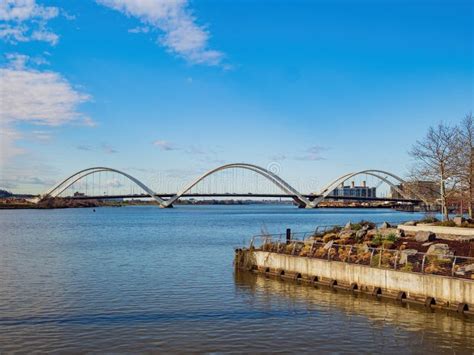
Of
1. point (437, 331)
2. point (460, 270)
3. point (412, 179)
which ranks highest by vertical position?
point (412, 179)

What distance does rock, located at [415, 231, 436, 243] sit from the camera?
1097 inches

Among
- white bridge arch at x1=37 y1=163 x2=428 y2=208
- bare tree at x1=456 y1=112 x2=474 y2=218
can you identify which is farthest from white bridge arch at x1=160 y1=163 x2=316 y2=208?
bare tree at x1=456 y1=112 x2=474 y2=218

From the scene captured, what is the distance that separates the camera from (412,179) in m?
48.0

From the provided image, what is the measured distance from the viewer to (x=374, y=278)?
21953mm

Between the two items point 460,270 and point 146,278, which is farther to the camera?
point 146,278

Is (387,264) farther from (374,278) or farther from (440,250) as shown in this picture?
(440,250)

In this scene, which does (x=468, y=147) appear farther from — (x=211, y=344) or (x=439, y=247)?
(x=211, y=344)

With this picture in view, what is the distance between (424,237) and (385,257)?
20.5ft

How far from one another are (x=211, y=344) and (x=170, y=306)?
5.41 metres

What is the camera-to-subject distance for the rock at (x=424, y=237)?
2788cm

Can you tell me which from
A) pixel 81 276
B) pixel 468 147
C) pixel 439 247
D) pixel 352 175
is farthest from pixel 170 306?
pixel 352 175

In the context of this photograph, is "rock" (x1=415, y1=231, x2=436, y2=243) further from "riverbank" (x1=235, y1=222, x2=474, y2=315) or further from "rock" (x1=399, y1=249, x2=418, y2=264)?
"rock" (x1=399, y1=249, x2=418, y2=264)

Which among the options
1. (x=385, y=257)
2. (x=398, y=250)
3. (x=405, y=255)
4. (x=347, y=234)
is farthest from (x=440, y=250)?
(x=347, y=234)

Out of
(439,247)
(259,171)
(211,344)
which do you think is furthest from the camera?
(259,171)
